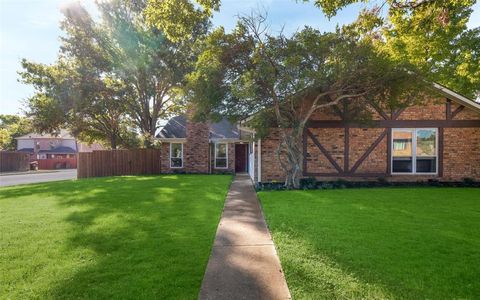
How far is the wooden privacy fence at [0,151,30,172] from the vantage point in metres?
30.3

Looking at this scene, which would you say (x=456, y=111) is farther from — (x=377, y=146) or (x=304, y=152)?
(x=304, y=152)

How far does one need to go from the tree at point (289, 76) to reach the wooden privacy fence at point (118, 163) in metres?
11.6

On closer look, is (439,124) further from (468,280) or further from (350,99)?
(468,280)

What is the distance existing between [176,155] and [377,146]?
14242 mm

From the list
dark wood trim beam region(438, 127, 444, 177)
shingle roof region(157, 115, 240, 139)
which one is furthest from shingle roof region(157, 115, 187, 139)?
dark wood trim beam region(438, 127, 444, 177)

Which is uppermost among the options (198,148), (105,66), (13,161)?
(105,66)

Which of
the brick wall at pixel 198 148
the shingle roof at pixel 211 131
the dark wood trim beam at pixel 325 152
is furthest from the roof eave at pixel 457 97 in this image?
the brick wall at pixel 198 148

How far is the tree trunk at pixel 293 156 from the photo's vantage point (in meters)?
12.5

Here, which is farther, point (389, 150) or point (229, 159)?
point (229, 159)

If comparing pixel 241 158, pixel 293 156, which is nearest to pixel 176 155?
pixel 241 158

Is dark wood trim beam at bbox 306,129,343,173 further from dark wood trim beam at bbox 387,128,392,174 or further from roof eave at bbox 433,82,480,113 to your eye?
roof eave at bbox 433,82,480,113

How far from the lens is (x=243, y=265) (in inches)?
169

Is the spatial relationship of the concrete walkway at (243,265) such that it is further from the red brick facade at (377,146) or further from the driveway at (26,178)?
the driveway at (26,178)

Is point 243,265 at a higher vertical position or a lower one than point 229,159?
lower
